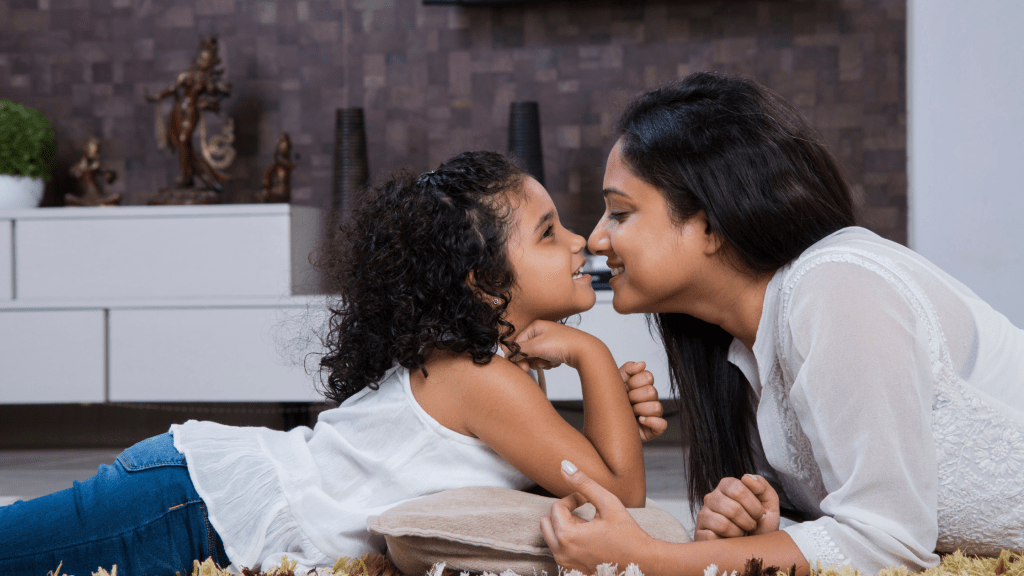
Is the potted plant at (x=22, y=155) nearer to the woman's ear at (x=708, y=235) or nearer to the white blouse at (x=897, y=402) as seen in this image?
the woman's ear at (x=708, y=235)

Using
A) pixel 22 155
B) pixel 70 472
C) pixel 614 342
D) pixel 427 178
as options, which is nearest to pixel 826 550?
pixel 427 178

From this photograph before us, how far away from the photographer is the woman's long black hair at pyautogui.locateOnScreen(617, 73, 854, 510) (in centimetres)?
105

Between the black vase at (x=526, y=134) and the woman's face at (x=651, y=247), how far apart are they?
66.0 inches

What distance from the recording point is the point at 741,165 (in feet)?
3.45

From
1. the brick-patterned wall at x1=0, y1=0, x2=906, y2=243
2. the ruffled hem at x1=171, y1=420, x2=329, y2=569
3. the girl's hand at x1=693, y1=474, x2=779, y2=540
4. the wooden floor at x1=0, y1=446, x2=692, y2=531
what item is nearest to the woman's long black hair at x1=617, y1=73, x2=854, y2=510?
the girl's hand at x1=693, y1=474, x2=779, y2=540

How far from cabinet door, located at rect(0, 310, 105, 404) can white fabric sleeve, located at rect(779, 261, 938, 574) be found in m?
2.52

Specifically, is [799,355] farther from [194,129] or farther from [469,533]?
[194,129]

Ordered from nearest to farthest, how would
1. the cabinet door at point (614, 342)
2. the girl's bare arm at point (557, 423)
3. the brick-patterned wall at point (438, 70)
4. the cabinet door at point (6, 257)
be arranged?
the girl's bare arm at point (557, 423), the cabinet door at point (614, 342), the cabinet door at point (6, 257), the brick-patterned wall at point (438, 70)

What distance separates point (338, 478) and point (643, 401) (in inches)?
16.9

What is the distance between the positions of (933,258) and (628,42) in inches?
56.2

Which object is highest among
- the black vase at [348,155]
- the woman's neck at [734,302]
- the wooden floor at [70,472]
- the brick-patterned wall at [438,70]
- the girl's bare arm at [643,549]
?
the brick-patterned wall at [438,70]

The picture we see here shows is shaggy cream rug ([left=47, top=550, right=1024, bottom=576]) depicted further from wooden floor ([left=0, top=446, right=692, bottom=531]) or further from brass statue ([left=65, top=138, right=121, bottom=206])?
brass statue ([left=65, top=138, right=121, bottom=206])

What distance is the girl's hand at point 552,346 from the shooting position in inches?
43.5

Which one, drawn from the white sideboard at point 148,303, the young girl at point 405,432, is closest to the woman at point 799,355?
the young girl at point 405,432
